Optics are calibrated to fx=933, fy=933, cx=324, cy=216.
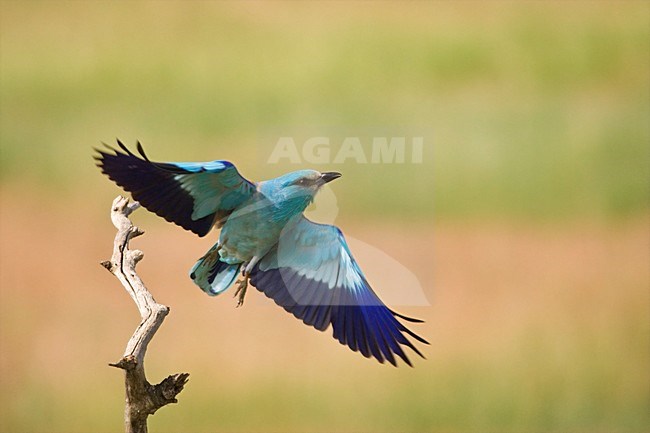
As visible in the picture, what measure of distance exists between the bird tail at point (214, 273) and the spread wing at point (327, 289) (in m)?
0.04

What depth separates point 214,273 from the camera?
137cm

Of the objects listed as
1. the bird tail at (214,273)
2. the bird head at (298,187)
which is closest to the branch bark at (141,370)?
the bird tail at (214,273)

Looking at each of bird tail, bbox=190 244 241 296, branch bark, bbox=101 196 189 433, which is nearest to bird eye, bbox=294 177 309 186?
bird tail, bbox=190 244 241 296

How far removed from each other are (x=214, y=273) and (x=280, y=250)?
10 centimetres

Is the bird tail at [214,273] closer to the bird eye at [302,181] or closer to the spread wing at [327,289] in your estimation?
the spread wing at [327,289]

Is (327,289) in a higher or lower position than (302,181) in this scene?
lower

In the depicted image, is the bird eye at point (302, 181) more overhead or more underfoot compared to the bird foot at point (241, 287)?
more overhead

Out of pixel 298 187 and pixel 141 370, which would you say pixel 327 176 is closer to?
pixel 298 187

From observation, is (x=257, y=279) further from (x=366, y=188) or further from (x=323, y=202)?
(x=366, y=188)

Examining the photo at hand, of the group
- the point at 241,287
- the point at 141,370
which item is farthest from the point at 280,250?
the point at 141,370

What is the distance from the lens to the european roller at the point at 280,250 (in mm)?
1309

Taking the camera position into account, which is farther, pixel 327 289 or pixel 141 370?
pixel 327 289

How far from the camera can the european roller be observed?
4.29ft

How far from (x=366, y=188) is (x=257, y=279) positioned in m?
0.52
